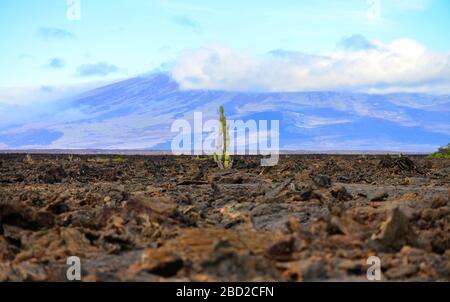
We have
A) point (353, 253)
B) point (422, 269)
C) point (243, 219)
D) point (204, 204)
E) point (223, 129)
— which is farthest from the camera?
point (223, 129)

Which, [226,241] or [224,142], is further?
[224,142]

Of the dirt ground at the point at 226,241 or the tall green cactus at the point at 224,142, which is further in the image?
the tall green cactus at the point at 224,142

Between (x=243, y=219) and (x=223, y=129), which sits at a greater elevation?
(x=223, y=129)

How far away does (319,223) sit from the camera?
10.4 m

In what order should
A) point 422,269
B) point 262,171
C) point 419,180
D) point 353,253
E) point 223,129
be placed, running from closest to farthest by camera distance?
point 422,269 < point 353,253 < point 419,180 < point 262,171 < point 223,129

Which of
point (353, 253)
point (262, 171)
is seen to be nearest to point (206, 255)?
point (353, 253)

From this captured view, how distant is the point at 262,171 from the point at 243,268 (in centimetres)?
2165

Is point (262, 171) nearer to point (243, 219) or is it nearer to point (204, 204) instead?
point (204, 204)

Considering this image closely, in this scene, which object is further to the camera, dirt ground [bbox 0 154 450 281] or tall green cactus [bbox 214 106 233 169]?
tall green cactus [bbox 214 106 233 169]

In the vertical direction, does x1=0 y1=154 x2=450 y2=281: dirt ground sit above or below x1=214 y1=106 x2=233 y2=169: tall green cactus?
below

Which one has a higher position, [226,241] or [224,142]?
[224,142]

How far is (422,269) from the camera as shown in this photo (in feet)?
28.3
